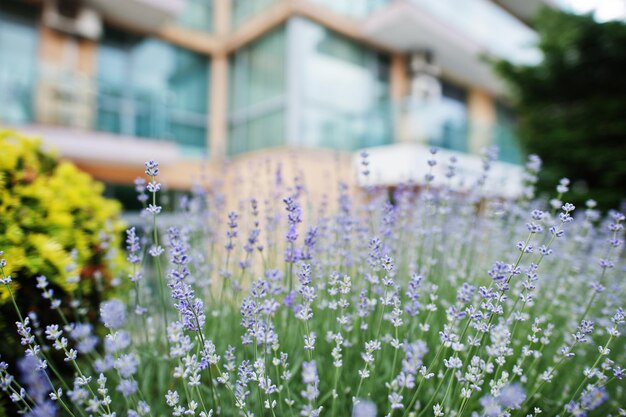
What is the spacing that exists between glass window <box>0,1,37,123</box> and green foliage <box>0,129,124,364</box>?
17.1 feet

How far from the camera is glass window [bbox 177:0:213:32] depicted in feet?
33.2

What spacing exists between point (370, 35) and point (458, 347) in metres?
10.2

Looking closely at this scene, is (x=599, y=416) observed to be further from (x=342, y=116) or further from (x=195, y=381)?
(x=342, y=116)

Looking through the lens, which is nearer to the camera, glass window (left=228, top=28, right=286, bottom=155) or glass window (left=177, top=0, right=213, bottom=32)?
glass window (left=228, top=28, right=286, bottom=155)

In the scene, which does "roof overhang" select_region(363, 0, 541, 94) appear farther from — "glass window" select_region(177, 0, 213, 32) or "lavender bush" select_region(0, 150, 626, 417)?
"lavender bush" select_region(0, 150, 626, 417)

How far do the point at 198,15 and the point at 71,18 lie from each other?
3291 mm

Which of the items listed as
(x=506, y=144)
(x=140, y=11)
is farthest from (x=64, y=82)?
(x=506, y=144)

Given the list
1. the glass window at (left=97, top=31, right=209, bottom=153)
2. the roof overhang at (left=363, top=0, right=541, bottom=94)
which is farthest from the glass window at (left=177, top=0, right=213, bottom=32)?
the roof overhang at (left=363, top=0, right=541, bottom=94)

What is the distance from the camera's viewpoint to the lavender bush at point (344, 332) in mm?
1255

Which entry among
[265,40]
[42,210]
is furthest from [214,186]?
[265,40]

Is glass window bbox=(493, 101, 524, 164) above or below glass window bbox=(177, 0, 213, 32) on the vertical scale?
below

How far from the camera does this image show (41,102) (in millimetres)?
7070

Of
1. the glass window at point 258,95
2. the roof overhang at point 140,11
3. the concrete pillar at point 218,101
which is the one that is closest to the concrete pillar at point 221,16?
the concrete pillar at point 218,101

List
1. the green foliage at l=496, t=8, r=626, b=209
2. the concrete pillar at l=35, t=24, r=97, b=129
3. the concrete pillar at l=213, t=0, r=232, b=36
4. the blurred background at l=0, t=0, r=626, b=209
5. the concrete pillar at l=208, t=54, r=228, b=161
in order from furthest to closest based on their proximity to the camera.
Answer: the concrete pillar at l=213, t=0, r=232, b=36 < the concrete pillar at l=208, t=54, r=228, b=161 < the concrete pillar at l=35, t=24, r=97, b=129 < the blurred background at l=0, t=0, r=626, b=209 < the green foliage at l=496, t=8, r=626, b=209
